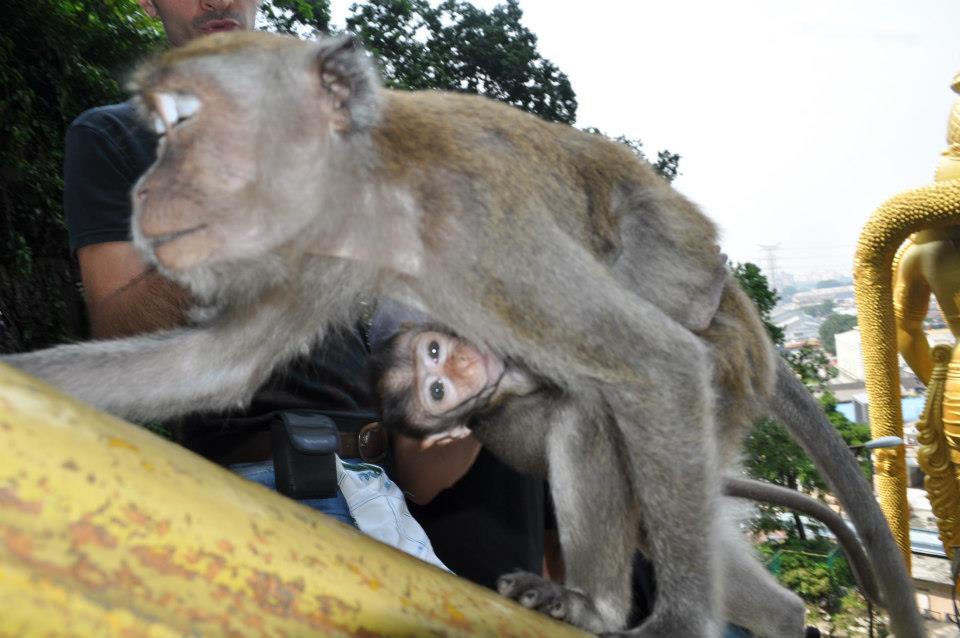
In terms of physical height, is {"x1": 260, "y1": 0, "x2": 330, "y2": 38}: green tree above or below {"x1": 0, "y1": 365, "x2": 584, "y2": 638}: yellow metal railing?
above

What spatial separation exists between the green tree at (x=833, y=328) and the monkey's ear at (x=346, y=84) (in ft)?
42.6

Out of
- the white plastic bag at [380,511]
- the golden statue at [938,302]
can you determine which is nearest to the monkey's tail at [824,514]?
the white plastic bag at [380,511]

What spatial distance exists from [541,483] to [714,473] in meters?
0.84

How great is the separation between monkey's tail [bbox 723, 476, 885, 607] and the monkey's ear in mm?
1472

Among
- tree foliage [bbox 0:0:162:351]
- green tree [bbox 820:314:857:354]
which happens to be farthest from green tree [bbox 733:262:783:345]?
tree foliage [bbox 0:0:162:351]

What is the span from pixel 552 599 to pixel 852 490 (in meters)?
1.19

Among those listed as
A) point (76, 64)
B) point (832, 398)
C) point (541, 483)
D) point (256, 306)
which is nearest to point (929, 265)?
point (832, 398)

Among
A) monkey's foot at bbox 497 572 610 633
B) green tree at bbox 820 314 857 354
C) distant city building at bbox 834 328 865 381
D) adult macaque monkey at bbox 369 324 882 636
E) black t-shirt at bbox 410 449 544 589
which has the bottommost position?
monkey's foot at bbox 497 572 610 633

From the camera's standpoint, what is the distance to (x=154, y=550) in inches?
28.4

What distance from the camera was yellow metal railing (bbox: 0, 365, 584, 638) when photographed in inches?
24.9

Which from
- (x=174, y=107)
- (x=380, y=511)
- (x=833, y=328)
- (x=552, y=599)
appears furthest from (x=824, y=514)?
(x=833, y=328)

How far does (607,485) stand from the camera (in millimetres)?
1921

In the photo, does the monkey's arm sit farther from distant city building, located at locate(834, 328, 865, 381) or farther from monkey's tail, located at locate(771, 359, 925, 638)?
distant city building, located at locate(834, 328, 865, 381)

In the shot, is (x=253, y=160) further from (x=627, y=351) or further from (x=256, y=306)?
(x=627, y=351)
